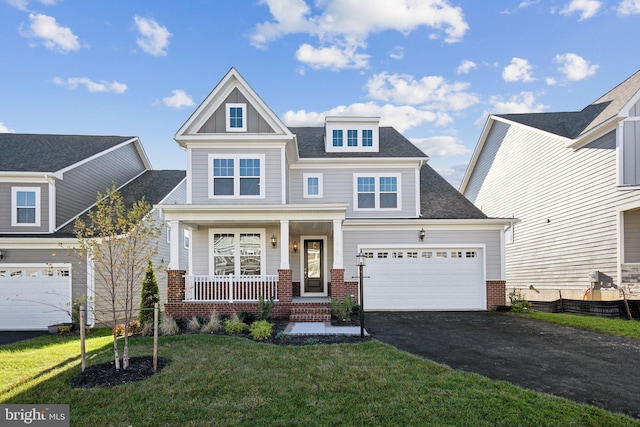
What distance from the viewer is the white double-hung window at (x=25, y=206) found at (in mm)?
13117

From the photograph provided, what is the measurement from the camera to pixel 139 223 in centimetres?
625

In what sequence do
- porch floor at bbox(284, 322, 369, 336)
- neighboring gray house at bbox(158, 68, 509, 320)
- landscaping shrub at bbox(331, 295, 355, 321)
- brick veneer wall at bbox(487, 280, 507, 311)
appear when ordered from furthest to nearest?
brick veneer wall at bbox(487, 280, 507, 311) < neighboring gray house at bbox(158, 68, 509, 320) < landscaping shrub at bbox(331, 295, 355, 321) < porch floor at bbox(284, 322, 369, 336)

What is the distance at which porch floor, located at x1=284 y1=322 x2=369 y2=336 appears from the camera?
340 inches

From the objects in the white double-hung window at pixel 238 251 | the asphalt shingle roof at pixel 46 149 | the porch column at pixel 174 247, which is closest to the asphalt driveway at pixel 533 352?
the white double-hung window at pixel 238 251

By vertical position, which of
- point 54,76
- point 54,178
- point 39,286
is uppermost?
point 54,76

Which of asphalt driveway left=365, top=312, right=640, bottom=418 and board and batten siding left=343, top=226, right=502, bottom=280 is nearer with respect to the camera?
asphalt driveway left=365, top=312, right=640, bottom=418

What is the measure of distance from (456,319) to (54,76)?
19.1 m

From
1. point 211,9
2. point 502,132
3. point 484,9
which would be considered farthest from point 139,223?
point 502,132

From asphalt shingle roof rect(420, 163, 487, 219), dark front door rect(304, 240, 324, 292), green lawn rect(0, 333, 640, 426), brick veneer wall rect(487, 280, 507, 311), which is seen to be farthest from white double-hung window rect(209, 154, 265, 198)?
brick veneer wall rect(487, 280, 507, 311)

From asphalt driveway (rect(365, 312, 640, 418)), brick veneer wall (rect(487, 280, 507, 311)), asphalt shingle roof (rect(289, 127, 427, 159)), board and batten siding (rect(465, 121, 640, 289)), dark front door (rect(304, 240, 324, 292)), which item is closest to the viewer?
asphalt driveway (rect(365, 312, 640, 418))

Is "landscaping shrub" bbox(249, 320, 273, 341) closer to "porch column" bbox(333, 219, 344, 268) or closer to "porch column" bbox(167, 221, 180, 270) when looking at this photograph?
"porch column" bbox(333, 219, 344, 268)

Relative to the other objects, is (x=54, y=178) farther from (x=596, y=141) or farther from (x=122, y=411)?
(x=596, y=141)

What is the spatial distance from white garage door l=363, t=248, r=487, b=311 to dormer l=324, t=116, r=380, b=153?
14.2ft

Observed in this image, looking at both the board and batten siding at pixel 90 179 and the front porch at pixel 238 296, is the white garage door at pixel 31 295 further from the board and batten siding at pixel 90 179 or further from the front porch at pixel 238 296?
the front porch at pixel 238 296
